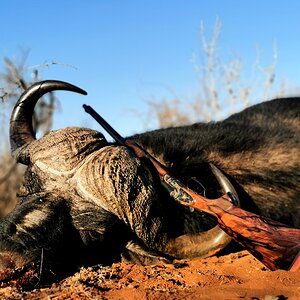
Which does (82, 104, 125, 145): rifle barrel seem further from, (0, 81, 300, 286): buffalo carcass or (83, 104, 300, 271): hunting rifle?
(83, 104, 300, 271): hunting rifle

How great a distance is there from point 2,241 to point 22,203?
1.54 feet

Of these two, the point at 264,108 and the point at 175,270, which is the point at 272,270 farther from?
the point at 264,108

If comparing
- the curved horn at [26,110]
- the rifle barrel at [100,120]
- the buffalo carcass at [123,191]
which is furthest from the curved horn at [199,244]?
the curved horn at [26,110]

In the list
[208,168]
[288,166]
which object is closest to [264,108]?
[288,166]

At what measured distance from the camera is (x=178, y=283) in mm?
3053

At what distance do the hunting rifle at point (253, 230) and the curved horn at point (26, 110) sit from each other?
1.23 m

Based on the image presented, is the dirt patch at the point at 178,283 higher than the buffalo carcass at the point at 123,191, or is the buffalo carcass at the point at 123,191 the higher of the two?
the buffalo carcass at the point at 123,191

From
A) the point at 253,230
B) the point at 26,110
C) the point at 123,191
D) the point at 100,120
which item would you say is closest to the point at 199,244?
the point at 253,230

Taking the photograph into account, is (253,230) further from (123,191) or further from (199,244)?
(123,191)

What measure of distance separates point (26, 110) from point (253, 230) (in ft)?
7.01

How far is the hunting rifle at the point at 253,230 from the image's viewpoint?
299 cm

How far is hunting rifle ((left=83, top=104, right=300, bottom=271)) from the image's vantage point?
2.99 metres

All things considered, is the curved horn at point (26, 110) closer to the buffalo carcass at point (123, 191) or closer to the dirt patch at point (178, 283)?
the buffalo carcass at point (123, 191)

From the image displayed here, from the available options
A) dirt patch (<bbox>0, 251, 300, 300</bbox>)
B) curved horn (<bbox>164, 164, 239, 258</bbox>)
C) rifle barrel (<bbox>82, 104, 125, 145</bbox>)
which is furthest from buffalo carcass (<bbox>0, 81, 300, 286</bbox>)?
rifle barrel (<bbox>82, 104, 125, 145</bbox>)
